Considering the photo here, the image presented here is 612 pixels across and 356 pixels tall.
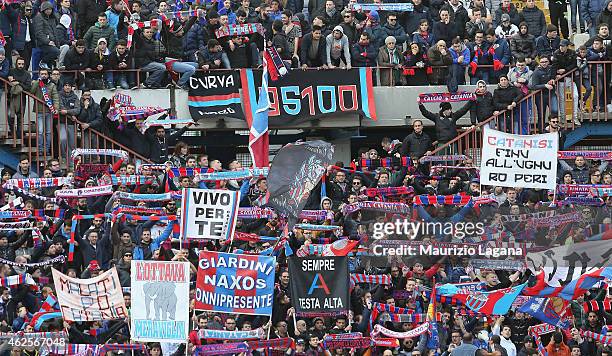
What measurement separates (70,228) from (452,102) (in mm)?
8939

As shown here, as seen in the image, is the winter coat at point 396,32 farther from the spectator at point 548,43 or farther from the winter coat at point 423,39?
the spectator at point 548,43

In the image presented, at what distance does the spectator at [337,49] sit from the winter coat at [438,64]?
4.76 feet

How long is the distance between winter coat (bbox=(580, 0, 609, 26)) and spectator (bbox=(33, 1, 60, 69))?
381 inches

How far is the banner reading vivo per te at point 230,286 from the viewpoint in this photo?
32.6 metres

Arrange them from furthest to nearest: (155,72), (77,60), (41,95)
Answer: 1. (155,72)
2. (77,60)
3. (41,95)

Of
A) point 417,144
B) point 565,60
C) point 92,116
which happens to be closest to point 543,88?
point 565,60

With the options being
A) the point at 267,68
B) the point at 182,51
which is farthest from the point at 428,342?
the point at 182,51

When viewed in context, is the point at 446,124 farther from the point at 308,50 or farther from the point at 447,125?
the point at 308,50

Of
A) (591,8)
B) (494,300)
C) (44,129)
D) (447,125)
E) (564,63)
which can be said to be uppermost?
(591,8)

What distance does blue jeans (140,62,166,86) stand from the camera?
40875mm

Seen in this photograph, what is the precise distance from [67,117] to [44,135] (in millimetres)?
508

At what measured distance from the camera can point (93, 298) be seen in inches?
1291

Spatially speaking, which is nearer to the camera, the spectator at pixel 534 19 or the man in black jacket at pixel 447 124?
the man in black jacket at pixel 447 124

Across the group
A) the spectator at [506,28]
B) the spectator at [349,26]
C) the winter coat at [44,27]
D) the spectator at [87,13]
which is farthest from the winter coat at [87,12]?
the spectator at [506,28]
